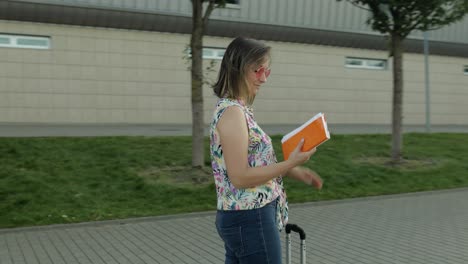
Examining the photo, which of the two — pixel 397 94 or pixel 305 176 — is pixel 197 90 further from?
pixel 305 176

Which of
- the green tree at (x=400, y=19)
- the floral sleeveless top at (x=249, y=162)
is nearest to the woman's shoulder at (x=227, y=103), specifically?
the floral sleeveless top at (x=249, y=162)

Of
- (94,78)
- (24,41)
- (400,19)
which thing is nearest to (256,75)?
(400,19)

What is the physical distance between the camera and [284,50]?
75.0 feet

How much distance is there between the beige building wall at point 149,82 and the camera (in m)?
18.0

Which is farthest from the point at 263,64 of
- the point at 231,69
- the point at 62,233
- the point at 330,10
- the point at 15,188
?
the point at 330,10

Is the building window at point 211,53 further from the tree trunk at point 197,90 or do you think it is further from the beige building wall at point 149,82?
the tree trunk at point 197,90

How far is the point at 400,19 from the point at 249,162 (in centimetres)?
1047

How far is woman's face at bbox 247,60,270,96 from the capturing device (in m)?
2.27

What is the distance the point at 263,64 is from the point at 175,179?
7.46m

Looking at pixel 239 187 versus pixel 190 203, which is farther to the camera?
pixel 190 203

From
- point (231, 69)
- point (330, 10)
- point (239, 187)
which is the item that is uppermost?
point (330, 10)

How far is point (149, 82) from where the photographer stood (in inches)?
790

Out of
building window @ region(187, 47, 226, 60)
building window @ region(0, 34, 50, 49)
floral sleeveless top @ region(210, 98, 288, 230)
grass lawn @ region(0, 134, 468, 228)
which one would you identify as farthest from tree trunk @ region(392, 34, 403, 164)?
building window @ region(0, 34, 50, 49)

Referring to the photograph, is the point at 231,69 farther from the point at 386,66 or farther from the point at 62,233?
the point at 386,66
